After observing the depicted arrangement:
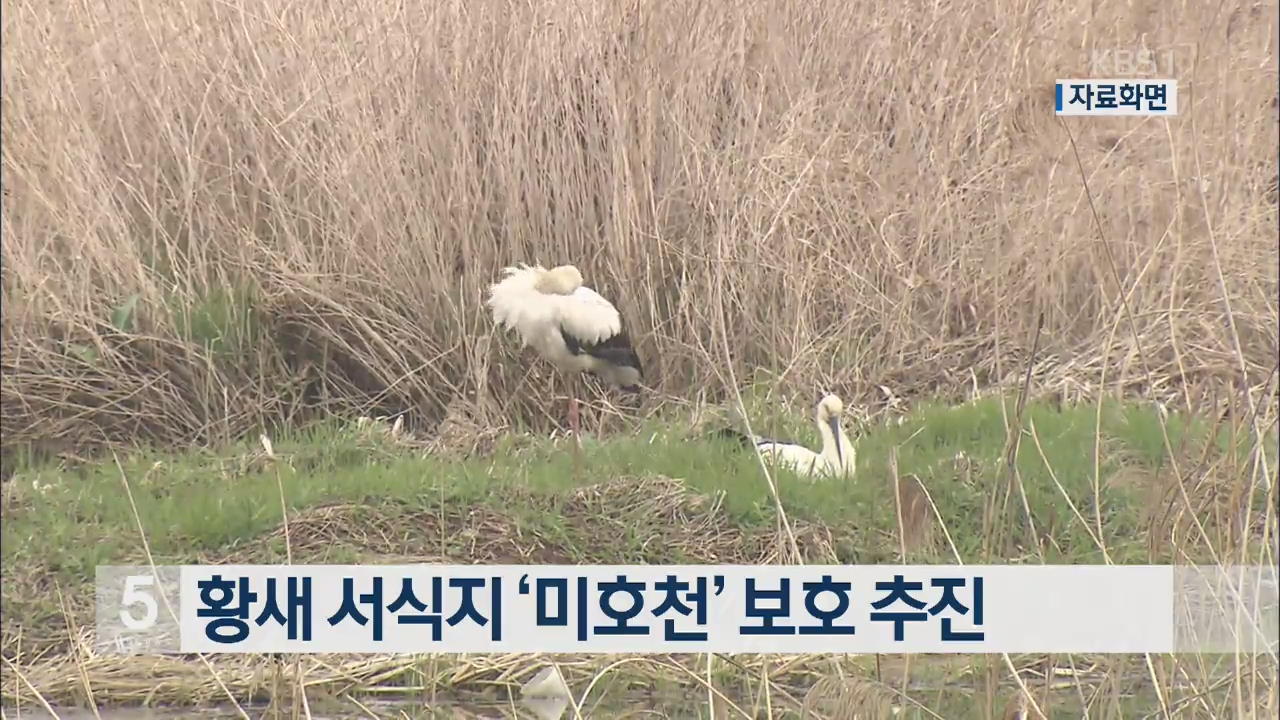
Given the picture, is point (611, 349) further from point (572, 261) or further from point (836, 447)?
point (836, 447)

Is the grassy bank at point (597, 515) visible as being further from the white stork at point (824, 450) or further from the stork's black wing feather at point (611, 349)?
the stork's black wing feather at point (611, 349)

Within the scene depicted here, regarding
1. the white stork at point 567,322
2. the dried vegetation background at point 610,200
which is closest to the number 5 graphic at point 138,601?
the dried vegetation background at point 610,200

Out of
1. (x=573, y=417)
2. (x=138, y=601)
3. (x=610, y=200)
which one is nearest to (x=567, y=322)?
(x=573, y=417)

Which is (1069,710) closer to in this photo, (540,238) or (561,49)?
(540,238)

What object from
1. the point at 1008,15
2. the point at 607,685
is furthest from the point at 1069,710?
the point at 1008,15

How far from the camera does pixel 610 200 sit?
3.90m

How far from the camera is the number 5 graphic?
11.8 ft

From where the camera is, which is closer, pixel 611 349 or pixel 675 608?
pixel 675 608

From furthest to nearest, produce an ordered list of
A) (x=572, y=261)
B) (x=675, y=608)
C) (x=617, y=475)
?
(x=572, y=261) → (x=617, y=475) → (x=675, y=608)

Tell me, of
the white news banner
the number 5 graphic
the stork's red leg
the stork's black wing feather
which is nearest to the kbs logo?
the white news banner

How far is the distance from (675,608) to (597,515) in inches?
11.1

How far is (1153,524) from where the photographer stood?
3250 millimetres

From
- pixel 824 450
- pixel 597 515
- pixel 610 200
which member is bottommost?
pixel 597 515

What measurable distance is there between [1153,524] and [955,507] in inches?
19.5
